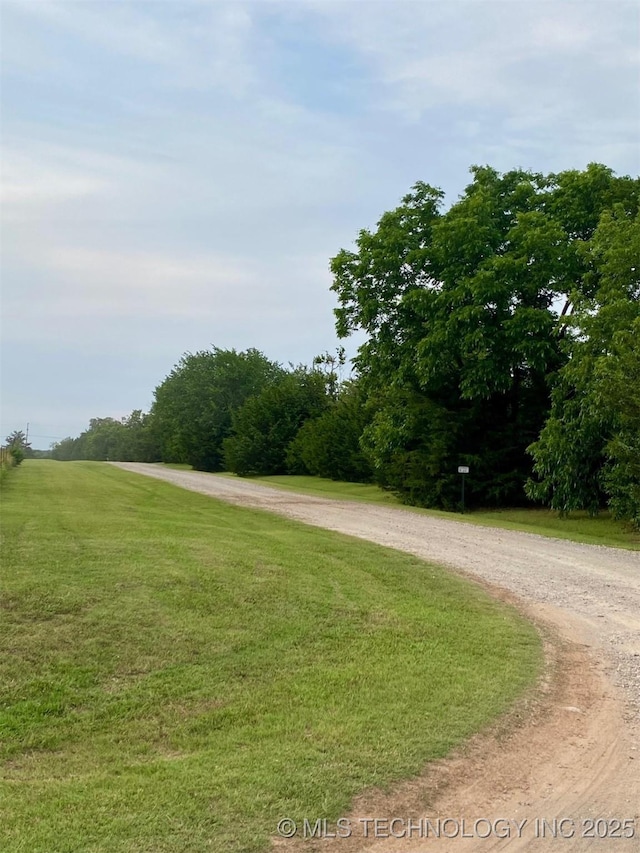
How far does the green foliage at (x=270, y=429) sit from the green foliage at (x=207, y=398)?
9603 millimetres

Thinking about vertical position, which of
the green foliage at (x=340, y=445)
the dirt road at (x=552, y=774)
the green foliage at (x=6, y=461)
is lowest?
the dirt road at (x=552, y=774)

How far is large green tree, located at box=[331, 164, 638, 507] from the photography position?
2216 cm

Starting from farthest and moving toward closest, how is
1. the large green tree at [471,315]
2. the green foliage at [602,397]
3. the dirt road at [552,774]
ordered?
the large green tree at [471,315] → the green foliage at [602,397] → the dirt road at [552,774]

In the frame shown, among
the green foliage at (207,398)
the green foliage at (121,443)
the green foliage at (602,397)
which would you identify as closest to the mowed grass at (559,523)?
the green foliage at (602,397)

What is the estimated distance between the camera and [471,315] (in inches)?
876

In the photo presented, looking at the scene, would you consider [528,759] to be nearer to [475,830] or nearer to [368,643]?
[475,830]

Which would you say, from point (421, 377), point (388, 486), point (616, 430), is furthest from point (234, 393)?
point (616, 430)

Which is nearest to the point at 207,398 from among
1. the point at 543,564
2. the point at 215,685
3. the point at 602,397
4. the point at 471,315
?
the point at 471,315

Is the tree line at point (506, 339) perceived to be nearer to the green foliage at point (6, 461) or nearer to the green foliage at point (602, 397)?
the green foliage at point (602, 397)

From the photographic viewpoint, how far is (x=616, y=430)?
60.7 ft

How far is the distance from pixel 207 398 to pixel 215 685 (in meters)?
62.5

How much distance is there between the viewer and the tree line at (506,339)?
18.3 m

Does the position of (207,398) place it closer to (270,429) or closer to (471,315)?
(270,429)

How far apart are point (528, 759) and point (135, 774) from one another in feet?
7.71
